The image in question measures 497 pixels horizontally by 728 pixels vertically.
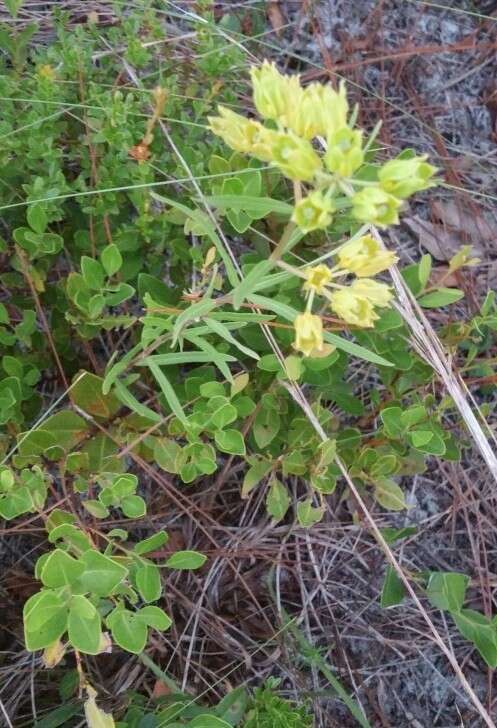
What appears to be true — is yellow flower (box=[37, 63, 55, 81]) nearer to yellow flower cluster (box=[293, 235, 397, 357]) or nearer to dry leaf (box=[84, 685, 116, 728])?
yellow flower cluster (box=[293, 235, 397, 357])

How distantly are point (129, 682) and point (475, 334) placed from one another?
130 centimetres

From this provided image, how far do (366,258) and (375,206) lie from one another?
0.07 meters

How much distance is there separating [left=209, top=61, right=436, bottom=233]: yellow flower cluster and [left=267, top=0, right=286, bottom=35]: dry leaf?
1674 mm

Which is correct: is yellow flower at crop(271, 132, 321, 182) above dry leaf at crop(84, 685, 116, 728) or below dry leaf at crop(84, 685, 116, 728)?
above

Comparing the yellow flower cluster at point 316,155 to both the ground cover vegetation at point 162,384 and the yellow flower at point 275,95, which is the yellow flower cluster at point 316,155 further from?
the ground cover vegetation at point 162,384

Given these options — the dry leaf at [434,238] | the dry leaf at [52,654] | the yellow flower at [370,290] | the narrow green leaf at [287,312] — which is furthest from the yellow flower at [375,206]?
the dry leaf at [434,238]

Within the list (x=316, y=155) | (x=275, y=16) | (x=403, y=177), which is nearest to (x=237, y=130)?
(x=316, y=155)

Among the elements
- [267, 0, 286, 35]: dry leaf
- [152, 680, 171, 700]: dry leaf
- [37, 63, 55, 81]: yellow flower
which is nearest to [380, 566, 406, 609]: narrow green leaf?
[152, 680, 171, 700]: dry leaf

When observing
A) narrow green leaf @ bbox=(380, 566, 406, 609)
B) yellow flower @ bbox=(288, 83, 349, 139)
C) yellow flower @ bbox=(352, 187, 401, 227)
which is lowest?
narrow green leaf @ bbox=(380, 566, 406, 609)

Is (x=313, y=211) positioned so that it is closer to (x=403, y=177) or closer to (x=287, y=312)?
(x=403, y=177)

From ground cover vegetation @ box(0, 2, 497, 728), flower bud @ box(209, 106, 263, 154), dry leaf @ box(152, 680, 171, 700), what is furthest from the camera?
dry leaf @ box(152, 680, 171, 700)

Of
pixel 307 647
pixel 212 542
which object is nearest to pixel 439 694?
pixel 307 647

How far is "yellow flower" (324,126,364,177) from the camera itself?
921mm

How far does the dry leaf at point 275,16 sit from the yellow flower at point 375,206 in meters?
1.80
